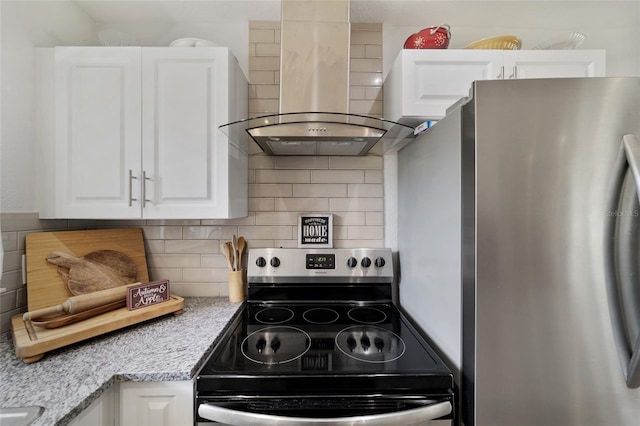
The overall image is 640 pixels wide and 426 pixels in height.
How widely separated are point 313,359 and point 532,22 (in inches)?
83.2

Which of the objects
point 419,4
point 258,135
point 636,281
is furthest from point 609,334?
point 419,4

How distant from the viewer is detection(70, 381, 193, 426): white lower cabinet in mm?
914

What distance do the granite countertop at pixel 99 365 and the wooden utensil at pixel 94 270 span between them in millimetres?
268

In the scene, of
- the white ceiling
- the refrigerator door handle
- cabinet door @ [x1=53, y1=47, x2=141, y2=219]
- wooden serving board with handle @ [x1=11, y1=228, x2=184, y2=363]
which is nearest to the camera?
→ the refrigerator door handle

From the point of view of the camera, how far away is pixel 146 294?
50.2 inches

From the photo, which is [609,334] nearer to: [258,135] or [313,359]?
Answer: [313,359]

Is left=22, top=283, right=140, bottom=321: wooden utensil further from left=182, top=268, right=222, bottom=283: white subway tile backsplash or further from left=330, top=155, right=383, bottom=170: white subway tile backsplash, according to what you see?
left=330, top=155, right=383, bottom=170: white subway tile backsplash

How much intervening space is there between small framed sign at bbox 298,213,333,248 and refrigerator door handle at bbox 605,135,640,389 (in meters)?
1.13

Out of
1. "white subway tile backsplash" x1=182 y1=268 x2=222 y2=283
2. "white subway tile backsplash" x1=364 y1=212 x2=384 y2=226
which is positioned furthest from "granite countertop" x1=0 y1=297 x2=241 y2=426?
"white subway tile backsplash" x1=364 y1=212 x2=384 y2=226

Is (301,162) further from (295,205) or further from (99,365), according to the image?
(99,365)

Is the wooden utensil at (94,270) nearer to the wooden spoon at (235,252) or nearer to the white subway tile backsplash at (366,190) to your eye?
the wooden spoon at (235,252)

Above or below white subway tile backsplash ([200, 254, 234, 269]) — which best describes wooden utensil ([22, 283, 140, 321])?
below

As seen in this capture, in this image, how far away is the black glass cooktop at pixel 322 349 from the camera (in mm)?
905

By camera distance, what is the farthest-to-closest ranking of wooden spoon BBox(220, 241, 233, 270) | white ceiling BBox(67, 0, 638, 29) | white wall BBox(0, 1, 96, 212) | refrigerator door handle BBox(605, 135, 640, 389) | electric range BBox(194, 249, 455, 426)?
wooden spoon BBox(220, 241, 233, 270)
white ceiling BBox(67, 0, 638, 29)
white wall BBox(0, 1, 96, 212)
electric range BBox(194, 249, 455, 426)
refrigerator door handle BBox(605, 135, 640, 389)
